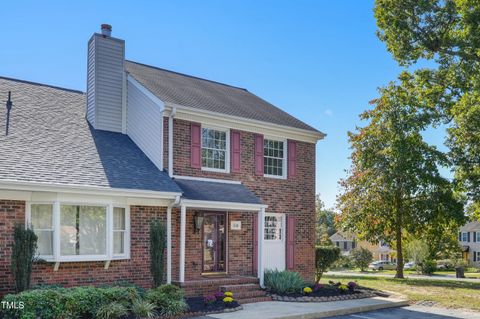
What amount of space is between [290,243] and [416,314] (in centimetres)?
533

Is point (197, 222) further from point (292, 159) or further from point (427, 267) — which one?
point (427, 267)

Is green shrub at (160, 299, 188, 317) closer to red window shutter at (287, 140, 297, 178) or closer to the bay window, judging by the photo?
the bay window

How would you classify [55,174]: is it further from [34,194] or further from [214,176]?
[214,176]

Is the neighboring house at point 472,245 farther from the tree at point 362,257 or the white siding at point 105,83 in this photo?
the white siding at point 105,83

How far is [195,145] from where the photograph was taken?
1562cm

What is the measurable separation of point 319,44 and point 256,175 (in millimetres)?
4773

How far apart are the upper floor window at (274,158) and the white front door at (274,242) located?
58.4 inches

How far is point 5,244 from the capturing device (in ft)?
37.8

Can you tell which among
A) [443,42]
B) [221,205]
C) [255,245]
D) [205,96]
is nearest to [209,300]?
[221,205]

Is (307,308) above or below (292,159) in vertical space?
below

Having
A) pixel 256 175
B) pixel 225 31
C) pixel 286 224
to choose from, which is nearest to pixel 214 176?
pixel 256 175

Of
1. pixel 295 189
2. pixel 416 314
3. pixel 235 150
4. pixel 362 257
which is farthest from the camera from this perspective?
pixel 362 257

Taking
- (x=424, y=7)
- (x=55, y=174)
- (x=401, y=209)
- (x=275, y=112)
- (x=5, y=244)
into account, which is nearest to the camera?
(x=5, y=244)

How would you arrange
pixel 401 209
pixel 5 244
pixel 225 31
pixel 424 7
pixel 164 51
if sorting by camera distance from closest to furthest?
1. pixel 5 244
2. pixel 225 31
3. pixel 164 51
4. pixel 424 7
5. pixel 401 209
